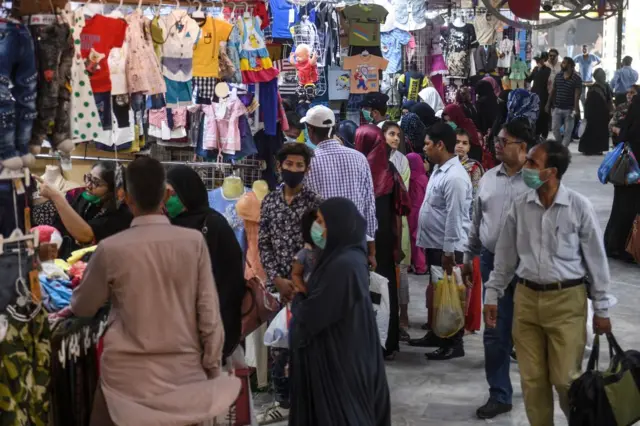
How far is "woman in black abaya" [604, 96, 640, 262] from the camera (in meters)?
11.1

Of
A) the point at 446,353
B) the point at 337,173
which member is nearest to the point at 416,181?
the point at 446,353

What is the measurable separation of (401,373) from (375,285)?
3.86 ft

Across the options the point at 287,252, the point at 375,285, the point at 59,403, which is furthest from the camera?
the point at 375,285

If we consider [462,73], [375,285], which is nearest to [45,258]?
[375,285]

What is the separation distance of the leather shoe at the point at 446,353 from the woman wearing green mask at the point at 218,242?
2.83 meters

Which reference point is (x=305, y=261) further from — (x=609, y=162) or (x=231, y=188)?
(x=609, y=162)

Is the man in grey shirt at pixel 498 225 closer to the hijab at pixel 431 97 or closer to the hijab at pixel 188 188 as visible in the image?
the hijab at pixel 188 188

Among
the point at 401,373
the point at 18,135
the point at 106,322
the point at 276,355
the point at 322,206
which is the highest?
the point at 18,135

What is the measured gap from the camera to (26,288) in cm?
437

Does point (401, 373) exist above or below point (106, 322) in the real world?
below

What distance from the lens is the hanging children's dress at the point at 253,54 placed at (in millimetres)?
6680

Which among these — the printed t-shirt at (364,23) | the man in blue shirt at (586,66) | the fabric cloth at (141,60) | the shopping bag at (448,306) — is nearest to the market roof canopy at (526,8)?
the shopping bag at (448,306)

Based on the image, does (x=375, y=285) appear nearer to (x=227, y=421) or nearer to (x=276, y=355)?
(x=276, y=355)

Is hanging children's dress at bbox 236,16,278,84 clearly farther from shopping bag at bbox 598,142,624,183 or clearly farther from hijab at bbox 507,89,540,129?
hijab at bbox 507,89,540,129
